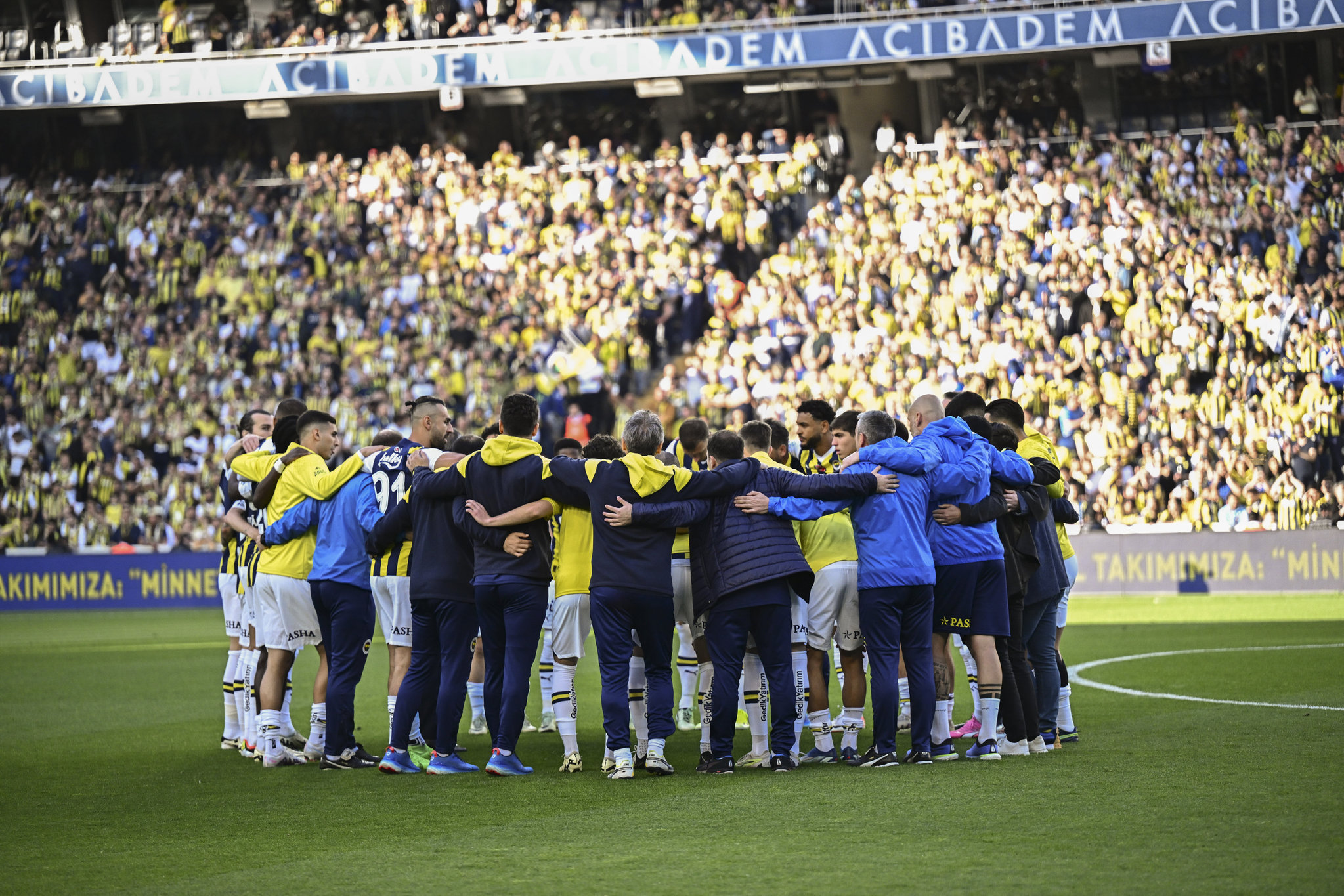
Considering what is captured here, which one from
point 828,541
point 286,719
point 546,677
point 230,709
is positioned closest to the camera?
point 828,541

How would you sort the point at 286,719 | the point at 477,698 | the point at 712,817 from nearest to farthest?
the point at 712,817 → the point at 286,719 → the point at 477,698

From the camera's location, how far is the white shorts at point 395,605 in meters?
10.3

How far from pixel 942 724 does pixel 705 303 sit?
2028cm


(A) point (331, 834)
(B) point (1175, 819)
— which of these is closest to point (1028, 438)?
(B) point (1175, 819)

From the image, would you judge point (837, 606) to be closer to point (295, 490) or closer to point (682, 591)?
point (682, 591)

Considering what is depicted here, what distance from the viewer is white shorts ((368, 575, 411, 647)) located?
1034 centimetres

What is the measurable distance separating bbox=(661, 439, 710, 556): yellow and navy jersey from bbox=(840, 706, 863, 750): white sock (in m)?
1.49

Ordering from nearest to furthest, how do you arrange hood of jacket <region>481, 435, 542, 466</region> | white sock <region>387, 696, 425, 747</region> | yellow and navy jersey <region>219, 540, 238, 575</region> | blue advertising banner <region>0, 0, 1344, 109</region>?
hood of jacket <region>481, 435, 542, 466</region> → white sock <region>387, 696, 425, 747</region> → yellow and navy jersey <region>219, 540, 238, 575</region> → blue advertising banner <region>0, 0, 1344, 109</region>

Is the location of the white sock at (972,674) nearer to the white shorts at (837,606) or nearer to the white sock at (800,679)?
the white shorts at (837,606)

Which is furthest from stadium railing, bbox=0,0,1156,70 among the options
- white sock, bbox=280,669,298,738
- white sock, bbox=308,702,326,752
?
white sock, bbox=308,702,326,752

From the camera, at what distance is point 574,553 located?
377 inches

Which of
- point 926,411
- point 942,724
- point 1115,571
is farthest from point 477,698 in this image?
point 1115,571

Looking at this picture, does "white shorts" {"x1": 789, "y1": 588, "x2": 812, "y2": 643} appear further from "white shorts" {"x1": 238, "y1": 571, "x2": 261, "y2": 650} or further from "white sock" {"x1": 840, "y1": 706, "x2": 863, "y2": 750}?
"white shorts" {"x1": 238, "y1": 571, "x2": 261, "y2": 650}

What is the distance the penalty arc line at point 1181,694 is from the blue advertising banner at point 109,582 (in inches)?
670
